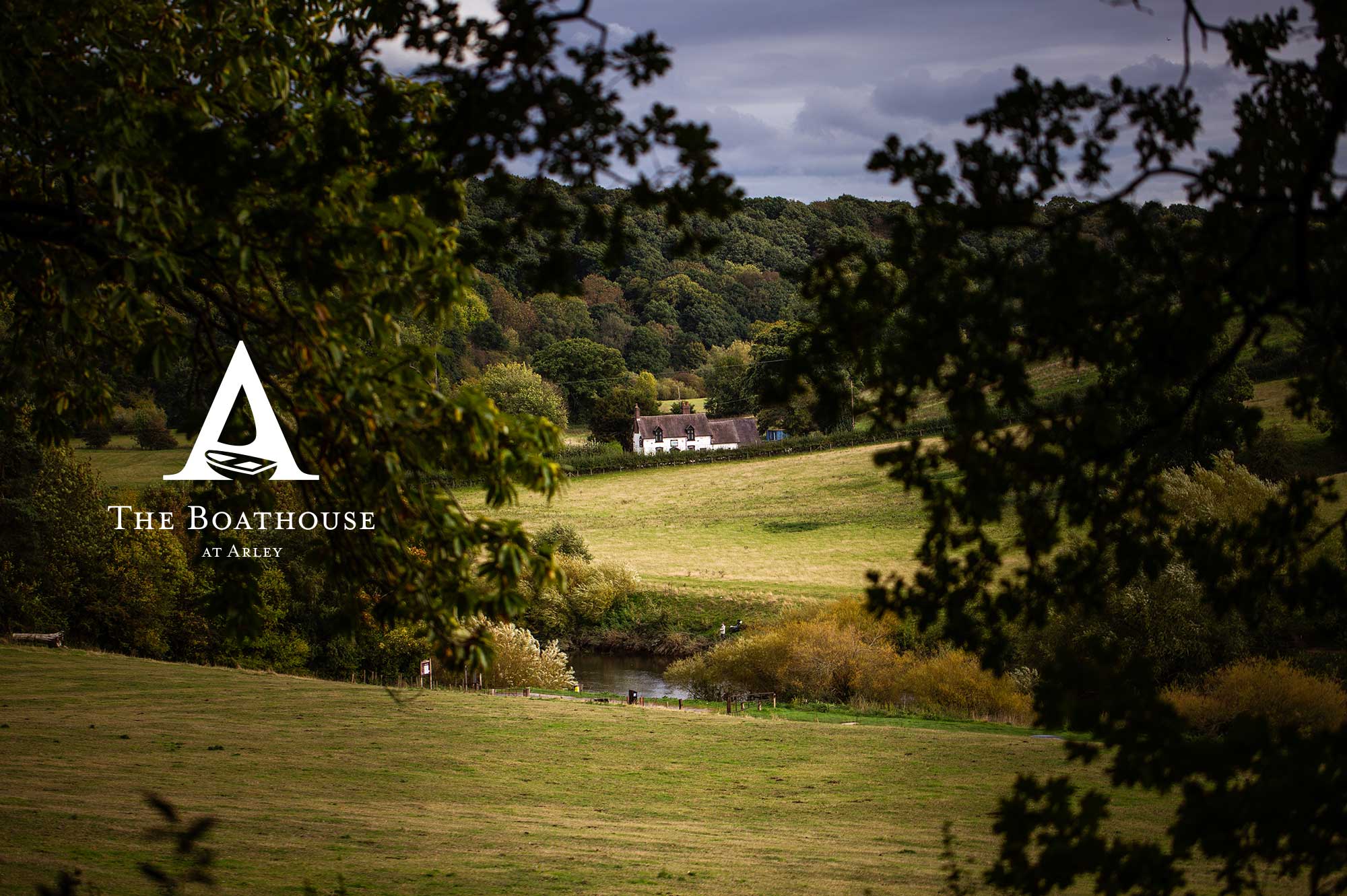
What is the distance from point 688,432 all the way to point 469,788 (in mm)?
71705

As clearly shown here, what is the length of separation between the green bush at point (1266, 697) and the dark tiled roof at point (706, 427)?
2374 inches

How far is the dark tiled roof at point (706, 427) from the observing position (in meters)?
87.6

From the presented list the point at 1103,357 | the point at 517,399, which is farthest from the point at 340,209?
the point at 517,399

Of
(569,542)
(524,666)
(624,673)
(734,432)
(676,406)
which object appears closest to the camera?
(524,666)

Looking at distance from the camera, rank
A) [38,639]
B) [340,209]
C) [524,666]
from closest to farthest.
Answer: [340,209]
[38,639]
[524,666]

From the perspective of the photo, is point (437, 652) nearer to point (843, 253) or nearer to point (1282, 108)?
point (843, 253)

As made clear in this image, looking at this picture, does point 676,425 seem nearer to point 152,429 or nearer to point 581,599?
point 581,599

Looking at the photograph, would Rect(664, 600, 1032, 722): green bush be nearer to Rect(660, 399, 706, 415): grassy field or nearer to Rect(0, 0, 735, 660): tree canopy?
Rect(0, 0, 735, 660): tree canopy

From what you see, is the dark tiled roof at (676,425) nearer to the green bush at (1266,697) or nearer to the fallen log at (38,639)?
the fallen log at (38,639)

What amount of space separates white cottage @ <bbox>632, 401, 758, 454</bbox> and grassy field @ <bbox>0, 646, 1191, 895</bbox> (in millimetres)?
57757

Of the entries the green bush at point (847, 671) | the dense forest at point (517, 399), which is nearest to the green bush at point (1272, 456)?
the dense forest at point (517, 399)

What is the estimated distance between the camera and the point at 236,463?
729 centimetres

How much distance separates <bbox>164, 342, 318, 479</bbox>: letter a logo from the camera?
698 centimetres

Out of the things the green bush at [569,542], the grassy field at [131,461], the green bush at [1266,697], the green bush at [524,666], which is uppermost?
the grassy field at [131,461]
